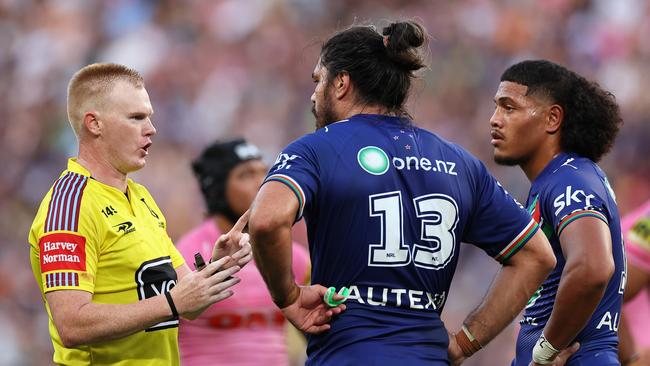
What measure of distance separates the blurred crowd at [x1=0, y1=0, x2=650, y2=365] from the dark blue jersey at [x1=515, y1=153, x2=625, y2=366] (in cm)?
550

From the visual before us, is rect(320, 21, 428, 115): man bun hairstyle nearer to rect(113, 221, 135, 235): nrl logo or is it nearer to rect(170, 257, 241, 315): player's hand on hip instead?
rect(170, 257, 241, 315): player's hand on hip

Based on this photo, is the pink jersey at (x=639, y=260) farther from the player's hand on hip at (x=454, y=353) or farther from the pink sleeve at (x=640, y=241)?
the player's hand on hip at (x=454, y=353)

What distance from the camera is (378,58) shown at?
465 centimetres

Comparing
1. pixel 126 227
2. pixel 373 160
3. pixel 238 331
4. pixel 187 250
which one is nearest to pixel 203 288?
pixel 126 227

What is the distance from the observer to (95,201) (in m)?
4.73

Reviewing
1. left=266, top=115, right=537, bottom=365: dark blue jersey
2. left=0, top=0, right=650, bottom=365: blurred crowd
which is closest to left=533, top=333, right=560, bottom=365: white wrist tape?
left=266, top=115, right=537, bottom=365: dark blue jersey

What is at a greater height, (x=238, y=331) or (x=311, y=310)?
(x=238, y=331)

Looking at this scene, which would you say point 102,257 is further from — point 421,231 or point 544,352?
point 544,352

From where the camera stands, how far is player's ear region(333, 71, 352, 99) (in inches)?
182

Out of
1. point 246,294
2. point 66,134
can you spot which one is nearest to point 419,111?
point 66,134

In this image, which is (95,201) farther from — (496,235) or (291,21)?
(291,21)

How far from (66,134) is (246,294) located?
28.9ft

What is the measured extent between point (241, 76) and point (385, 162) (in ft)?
34.7

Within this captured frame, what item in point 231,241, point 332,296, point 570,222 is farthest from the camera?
point 570,222
